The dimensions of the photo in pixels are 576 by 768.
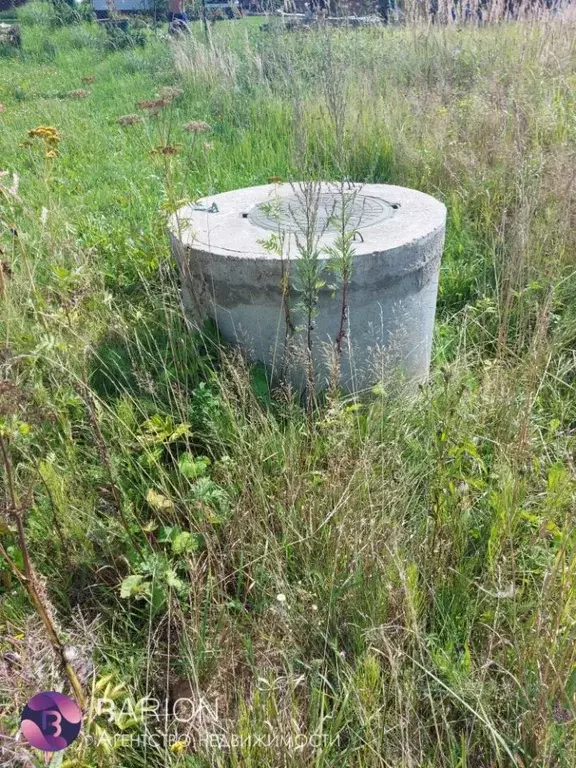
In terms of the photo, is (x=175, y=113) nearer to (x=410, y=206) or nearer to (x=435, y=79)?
(x=435, y=79)

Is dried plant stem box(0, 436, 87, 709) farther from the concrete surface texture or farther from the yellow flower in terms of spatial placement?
the concrete surface texture

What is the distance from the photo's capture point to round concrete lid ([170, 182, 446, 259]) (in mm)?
2648

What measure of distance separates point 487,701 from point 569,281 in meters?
2.40

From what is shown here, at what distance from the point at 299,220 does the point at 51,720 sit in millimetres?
2238

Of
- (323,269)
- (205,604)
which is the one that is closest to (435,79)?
(323,269)

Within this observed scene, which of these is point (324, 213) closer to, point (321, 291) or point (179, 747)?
point (321, 291)

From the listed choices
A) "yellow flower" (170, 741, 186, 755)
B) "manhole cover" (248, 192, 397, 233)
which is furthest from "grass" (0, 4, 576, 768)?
"manhole cover" (248, 192, 397, 233)

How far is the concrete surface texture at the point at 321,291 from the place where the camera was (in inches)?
101

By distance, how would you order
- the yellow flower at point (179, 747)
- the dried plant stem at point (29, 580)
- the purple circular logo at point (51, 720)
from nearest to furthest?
1. the purple circular logo at point (51, 720)
2. the dried plant stem at point (29, 580)
3. the yellow flower at point (179, 747)

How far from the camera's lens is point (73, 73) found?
1093 cm

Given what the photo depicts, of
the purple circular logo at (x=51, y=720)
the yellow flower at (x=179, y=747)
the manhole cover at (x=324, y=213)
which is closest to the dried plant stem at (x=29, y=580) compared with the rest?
the yellow flower at (x=179, y=747)

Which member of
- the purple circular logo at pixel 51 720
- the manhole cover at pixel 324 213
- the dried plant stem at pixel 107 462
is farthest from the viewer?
the manhole cover at pixel 324 213

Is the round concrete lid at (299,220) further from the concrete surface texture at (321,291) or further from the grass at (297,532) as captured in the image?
the grass at (297,532)

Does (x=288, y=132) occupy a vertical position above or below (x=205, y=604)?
above
